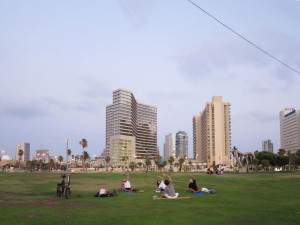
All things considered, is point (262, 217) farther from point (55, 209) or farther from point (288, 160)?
point (288, 160)

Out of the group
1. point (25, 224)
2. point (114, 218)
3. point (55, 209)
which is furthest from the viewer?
point (55, 209)

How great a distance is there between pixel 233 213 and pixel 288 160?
399 feet

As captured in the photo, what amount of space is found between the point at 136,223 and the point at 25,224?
3.69 metres

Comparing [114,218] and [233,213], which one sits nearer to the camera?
[114,218]

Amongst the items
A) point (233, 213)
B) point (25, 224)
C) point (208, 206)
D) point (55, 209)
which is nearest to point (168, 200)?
point (208, 206)

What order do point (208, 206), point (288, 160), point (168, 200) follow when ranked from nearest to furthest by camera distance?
point (208, 206) < point (168, 200) < point (288, 160)

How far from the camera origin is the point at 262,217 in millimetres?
11883

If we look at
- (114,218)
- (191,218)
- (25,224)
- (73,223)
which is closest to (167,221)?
(191,218)

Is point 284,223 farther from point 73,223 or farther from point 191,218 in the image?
point 73,223

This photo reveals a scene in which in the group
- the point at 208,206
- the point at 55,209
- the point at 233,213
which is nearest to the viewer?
the point at 233,213

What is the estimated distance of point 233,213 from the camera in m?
12.9

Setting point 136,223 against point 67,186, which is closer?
point 136,223

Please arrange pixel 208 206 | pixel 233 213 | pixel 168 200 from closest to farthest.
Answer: pixel 233 213
pixel 208 206
pixel 168 200

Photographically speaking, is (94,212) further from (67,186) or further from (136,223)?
(67,186)
